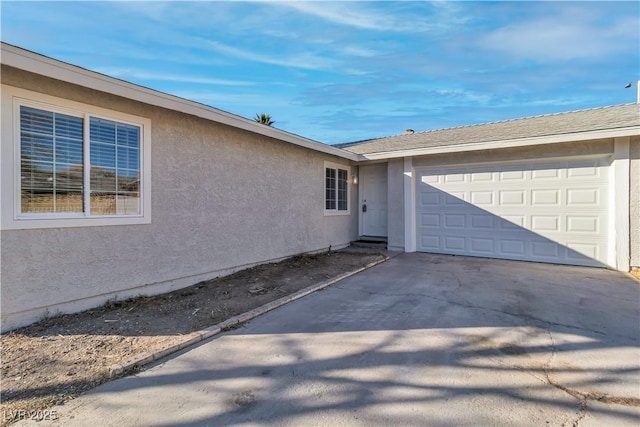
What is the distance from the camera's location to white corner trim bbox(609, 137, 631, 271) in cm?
678

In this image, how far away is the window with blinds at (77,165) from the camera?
12.6 ft

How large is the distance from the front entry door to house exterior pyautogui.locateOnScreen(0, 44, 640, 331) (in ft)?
0.16

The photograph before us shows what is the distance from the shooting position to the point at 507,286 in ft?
18.9

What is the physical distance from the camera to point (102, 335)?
12.1 ft

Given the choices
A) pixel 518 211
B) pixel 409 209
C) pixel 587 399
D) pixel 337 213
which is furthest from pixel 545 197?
pixel 587 399

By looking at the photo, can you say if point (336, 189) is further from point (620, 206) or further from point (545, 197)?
point (620, 206)

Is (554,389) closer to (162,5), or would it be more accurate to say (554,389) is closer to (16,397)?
(16,397)

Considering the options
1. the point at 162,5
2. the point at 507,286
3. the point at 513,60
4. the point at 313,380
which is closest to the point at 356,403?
the point at 313,380

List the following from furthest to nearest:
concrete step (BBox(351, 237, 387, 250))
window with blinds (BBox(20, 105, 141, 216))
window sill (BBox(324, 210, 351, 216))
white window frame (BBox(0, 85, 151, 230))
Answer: concrete step (BBox(351, 237, 387, 250)) < window sill (BBox(324, 210, 351, 216)) < window with blinds (BBox(20, 105, 141, 216)) < white window frame (BBox(0, 85, 151, 230))

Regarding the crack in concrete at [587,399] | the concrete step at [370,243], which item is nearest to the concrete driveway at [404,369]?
the crack in concrete at [587,399]

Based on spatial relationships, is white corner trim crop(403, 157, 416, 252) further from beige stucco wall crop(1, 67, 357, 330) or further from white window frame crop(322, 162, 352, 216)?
beige stucco wall crop(1, 67, 357, 330)

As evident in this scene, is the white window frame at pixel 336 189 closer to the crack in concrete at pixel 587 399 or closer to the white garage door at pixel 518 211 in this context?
the white garage door at pixel 518 211

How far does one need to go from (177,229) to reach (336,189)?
18.1ft

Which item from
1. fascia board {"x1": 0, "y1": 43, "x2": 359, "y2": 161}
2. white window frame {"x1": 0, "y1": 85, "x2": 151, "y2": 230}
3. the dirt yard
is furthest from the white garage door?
white window frame {"x1": 0, "y1": 85, "x2": 151, "y2": 230}
